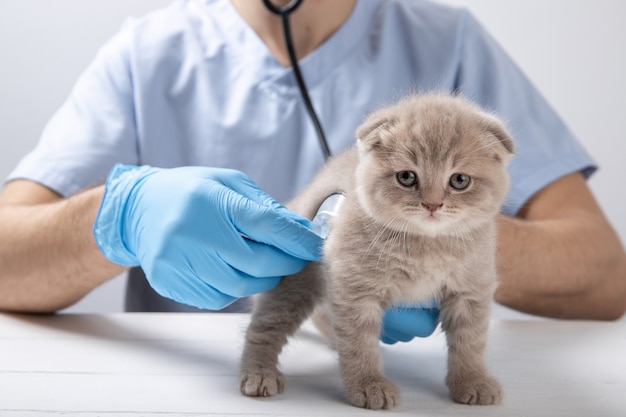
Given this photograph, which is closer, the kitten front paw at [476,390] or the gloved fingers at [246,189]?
the kitten front paw at [476,390]

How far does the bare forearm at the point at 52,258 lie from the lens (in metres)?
1.47

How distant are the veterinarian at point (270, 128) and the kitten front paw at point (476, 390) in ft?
1.74

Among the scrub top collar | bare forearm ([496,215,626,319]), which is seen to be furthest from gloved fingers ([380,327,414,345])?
the scrub top collar

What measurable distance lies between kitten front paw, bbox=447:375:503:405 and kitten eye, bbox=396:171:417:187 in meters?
0.29

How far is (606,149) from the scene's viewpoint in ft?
7.74

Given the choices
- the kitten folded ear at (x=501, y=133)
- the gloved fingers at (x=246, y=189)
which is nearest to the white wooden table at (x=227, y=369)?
the gloved fingers at (x=246, y=189)

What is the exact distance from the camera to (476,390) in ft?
3.27

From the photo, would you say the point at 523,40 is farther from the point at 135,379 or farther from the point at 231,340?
the point at 135,379

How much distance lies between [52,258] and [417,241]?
34.0 inches

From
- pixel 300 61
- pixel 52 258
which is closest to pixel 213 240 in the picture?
pixel 52 258

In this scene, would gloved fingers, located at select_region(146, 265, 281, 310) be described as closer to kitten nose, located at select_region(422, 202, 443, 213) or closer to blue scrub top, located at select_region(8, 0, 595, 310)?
kitten nose, located at select_region(422, 202, 443, 213)

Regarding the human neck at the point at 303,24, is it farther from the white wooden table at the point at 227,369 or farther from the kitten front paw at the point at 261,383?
the kitten front paw at the point at 261,383

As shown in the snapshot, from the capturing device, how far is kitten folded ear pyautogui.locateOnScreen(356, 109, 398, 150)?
997 millimetres

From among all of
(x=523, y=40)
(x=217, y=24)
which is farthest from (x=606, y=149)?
(x=217, y=24)
